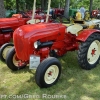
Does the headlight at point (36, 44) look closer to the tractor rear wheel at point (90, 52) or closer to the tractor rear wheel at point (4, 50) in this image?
the tractor rear wheel at point (90, 52)

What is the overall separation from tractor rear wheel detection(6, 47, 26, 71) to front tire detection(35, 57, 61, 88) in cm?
78

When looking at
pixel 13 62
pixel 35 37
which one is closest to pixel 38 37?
pixel 35 37

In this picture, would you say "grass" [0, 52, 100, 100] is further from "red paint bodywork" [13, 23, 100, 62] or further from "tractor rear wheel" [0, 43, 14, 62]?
"red paint bodywork" [13, 23, 100, 62]

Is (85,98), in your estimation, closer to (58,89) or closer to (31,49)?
(58,89)

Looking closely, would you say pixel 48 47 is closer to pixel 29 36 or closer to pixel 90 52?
pixel 29 36

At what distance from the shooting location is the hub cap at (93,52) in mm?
4402

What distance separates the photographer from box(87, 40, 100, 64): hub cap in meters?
4.40

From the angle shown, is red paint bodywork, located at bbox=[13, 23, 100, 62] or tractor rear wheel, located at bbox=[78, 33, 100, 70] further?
tractor rear wheel, located at bbox=[78, 33, 100, 70]

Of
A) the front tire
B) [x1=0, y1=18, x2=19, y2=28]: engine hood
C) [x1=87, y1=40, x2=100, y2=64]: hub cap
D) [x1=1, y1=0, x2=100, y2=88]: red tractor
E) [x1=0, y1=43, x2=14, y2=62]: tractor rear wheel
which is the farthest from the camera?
[x1=0, y1=18, x2=19, y2=28]: engine hood

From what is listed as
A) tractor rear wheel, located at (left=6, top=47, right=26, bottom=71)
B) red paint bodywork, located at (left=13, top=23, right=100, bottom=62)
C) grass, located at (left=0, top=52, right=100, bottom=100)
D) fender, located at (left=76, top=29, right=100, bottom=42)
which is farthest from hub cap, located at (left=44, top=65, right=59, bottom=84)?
fender, located at (left=76, top=29, right=100, bottom=42)

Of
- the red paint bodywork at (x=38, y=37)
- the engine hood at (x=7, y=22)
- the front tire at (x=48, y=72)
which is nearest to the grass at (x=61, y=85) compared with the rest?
the front tire at (x=48, y=72)

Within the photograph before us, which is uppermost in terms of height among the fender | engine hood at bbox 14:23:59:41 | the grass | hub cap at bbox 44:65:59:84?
engine hood at bbox 14:23:59:41

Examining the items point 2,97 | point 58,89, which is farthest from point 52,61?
point 2,97

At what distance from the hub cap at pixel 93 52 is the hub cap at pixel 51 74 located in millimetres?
1086
